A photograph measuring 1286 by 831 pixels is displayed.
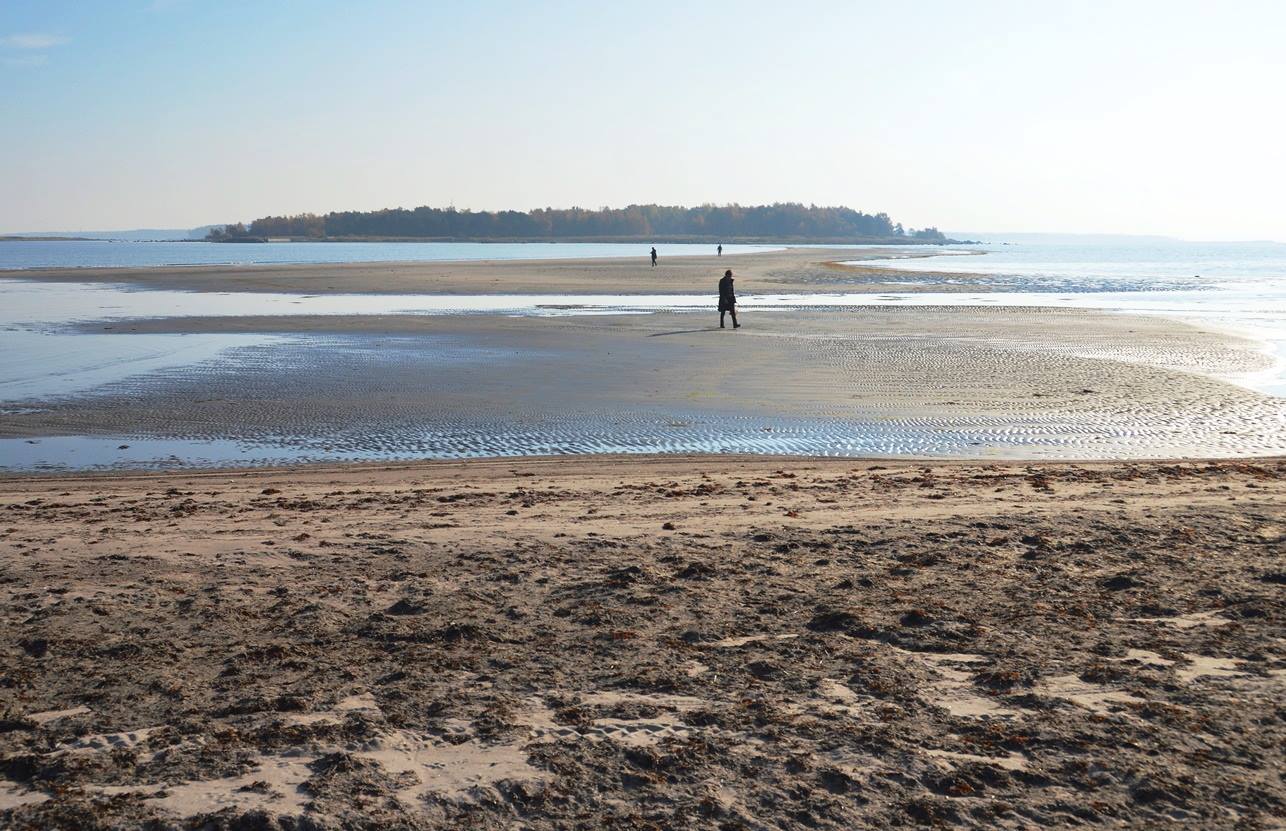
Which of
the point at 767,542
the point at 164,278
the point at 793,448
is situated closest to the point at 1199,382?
the point at 793,448

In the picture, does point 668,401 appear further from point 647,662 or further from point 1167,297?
point 1167,297

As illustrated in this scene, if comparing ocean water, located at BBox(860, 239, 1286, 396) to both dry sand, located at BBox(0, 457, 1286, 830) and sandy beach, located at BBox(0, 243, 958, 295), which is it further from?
dry sand, located at BBox(0, 457, 1286, 830)

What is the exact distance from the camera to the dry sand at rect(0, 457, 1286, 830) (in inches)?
181

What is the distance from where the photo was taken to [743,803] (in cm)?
455

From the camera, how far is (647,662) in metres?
6.07

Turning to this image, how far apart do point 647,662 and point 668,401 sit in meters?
11.7

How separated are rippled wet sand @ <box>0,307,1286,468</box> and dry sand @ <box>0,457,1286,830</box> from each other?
161 inches

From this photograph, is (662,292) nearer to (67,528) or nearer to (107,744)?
(67,528)

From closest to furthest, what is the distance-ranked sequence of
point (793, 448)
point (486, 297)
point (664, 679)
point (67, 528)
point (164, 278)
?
point (664, 679)
point (67, 528)
point (793, 448)
point (486, 297)
point (164, 278)

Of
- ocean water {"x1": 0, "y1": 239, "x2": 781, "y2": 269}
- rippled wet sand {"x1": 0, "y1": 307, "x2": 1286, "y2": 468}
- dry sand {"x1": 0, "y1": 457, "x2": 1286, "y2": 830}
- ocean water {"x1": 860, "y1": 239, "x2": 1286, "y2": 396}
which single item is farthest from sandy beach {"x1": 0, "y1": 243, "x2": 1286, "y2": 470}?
ocean water {"x1": 0, "y1": 239, "x2": 781, "y2": 269}

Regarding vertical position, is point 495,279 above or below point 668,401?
above

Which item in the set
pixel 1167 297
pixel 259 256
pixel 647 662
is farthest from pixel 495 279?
pixel 259 256

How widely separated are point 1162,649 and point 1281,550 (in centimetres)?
264

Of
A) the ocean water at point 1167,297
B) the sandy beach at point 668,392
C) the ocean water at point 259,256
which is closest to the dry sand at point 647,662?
the sandy beach at point 668,392
